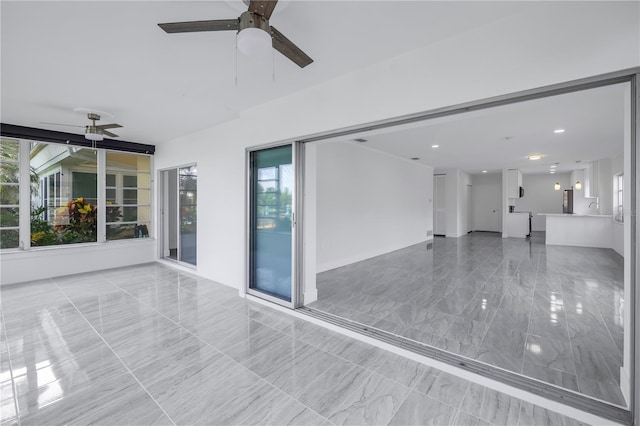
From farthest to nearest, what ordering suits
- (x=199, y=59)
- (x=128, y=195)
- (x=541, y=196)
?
(x=541, y=196)
(x=128, y=195)
(x=199, y=59)

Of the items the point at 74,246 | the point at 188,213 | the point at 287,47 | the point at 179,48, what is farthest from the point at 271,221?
the point at 74,246

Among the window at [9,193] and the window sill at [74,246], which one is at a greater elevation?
the window at [9,193]

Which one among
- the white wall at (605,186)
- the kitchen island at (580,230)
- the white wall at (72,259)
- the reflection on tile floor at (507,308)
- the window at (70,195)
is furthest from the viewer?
the white wall at (605,186)

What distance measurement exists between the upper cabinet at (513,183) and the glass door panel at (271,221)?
1010 centimetres

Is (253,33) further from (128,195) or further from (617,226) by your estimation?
(617,226)

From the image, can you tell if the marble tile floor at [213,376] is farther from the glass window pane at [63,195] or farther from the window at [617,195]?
the window at [617,195]

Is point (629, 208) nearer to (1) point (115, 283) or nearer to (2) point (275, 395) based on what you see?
(2) point (275, 395)

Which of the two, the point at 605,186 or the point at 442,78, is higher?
the point at 442,78

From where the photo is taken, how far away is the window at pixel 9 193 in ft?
16.1

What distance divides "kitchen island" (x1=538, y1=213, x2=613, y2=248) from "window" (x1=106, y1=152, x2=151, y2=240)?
11.7 m

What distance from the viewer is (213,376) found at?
221 centimetres

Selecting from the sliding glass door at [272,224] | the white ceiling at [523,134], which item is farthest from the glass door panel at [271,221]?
the white ceiling at [523,134]

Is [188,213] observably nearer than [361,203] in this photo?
Yes

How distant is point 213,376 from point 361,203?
460cm
